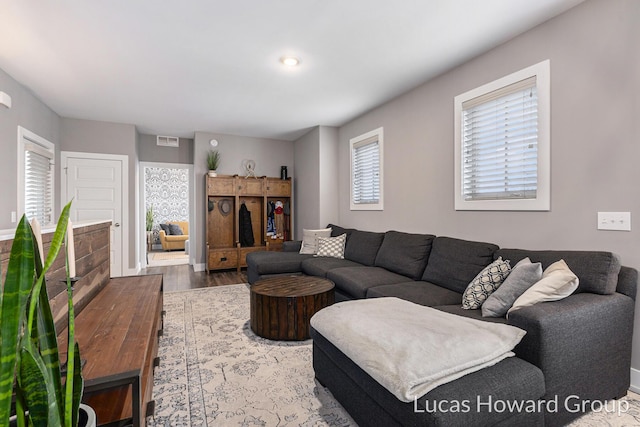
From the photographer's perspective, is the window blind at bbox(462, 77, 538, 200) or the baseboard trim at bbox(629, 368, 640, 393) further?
the window blind at bbox(462, 77, 538, 200)

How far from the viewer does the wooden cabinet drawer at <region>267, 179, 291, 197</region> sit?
6.29 m

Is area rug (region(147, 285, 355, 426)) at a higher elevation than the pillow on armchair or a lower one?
lower

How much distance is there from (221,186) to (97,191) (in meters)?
1.95

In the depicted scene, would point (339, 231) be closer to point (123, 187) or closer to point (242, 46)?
point (242, 46)

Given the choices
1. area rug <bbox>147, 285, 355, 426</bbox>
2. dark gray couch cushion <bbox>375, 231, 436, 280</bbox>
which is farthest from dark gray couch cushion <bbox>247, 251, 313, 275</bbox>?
dark gray couch cushion <bbox>375, 231, 436, 280</bbox>

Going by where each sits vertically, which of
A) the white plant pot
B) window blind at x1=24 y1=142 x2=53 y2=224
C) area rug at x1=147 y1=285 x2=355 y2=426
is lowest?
area rug at x1=147 y1=285 x2=355 y2=426

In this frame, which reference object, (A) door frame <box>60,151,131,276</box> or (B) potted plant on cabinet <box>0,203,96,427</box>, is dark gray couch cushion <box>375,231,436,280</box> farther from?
(A) door frame <box>60,151,131,276</box>

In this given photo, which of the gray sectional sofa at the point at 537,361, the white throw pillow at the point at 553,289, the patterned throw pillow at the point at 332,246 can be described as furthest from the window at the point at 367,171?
the white throw pillow at the point at 553,289

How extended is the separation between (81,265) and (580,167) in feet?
11.3

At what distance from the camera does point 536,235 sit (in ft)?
8.27

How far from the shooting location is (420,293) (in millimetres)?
2613

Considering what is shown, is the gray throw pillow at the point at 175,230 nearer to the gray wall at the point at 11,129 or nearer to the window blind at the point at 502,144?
the gray wall at the point at 11,129

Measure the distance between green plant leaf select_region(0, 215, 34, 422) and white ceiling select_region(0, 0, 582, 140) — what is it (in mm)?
2107

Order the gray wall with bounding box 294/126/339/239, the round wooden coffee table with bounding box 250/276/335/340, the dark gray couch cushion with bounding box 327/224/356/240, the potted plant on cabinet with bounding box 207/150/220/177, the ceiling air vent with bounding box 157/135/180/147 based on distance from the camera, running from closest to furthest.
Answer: the round wooden coffee table with bounding box 250/276/335/340
the dark gray couch cushion with bounding box 327/224/356/240
the gray wall with bounding box 294/126/339/239
the potted plant on cabinet with bounding box 207/150/220/177
the ceiling air vent with bounding box 157/135/180/147
